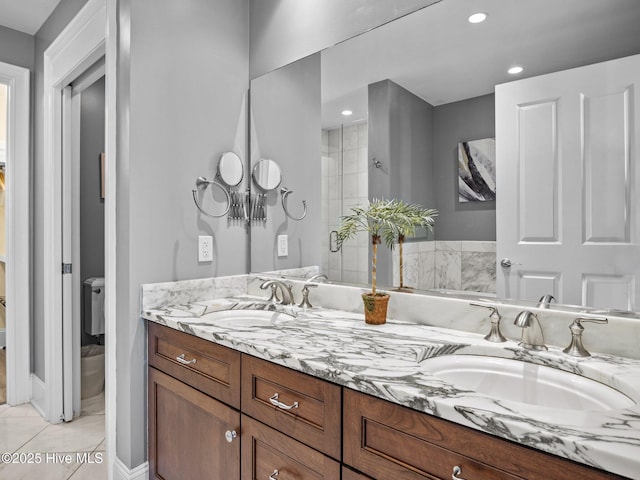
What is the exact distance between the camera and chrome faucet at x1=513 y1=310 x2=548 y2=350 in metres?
1.12

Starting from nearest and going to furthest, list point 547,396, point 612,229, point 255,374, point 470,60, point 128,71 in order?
point 547,396, point 612,229, point 255,374, point 470,60, point 128,71

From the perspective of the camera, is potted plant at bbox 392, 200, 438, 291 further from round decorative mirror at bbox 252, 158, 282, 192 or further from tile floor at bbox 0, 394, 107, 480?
tile floor at bbox 0, 394, 107, 480

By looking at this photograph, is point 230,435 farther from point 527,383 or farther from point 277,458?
point 527,383

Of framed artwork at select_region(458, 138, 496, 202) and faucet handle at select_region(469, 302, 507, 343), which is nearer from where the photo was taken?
faucet handle at select_region(469, 302, 507, 343)

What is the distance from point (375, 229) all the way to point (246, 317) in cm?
71

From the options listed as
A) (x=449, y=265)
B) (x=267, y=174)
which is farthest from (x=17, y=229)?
(x=449, y=265)

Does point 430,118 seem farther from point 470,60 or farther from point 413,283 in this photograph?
point 413,283

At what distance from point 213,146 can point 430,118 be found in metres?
1.05

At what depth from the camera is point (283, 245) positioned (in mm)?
2004

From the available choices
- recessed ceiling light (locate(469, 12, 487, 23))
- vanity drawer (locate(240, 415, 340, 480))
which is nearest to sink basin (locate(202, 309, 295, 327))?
vanity drawer (locate(240, 415, 340, 480))

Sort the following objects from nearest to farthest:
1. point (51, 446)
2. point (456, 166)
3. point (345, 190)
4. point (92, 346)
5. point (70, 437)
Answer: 1. point (456, 166)
2. point (345, 190)
3. point (51, 446)
4. point (70, 437)
5. point (92, 346)

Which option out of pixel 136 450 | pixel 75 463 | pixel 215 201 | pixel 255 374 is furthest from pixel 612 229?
pixel 75 463

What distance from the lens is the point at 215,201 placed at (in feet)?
6.41

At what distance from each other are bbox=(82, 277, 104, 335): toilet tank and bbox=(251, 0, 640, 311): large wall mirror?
1.92 m
